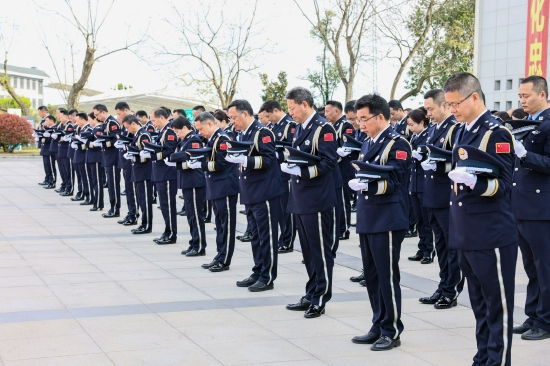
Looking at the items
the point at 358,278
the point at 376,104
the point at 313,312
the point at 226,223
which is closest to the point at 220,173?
the point at 226,223

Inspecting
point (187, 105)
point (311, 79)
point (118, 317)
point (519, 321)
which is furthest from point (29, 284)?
point (187, 105)

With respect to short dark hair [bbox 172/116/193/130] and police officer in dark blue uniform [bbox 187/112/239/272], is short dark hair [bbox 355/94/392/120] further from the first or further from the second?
short dark hair [bbox 172/116/193/130]

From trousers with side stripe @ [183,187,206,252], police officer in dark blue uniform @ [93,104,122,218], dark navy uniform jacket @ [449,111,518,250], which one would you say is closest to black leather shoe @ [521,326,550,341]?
dark navy uniform jacket @ [449,111,518,250]

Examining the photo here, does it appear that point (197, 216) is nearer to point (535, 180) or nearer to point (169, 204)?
point (169, 204)

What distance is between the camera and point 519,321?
6.77 m

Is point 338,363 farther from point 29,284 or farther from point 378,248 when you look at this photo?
point 29,284

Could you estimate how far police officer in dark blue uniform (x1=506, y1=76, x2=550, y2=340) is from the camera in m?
6.25

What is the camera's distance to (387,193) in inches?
230

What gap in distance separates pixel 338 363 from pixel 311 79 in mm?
25683

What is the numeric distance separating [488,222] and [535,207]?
1.73m

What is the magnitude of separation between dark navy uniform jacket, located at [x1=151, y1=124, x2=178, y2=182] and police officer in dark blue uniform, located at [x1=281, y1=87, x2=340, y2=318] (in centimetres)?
462

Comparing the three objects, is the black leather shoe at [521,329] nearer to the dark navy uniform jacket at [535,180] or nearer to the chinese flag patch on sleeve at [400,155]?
the dark navy uniform jacket at [535,180]

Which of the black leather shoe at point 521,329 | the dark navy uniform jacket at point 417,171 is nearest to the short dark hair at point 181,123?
the dark navy uniform jacket at point 417,171

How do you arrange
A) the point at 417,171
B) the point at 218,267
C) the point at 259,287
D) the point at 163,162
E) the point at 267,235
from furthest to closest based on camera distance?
the point at 163,162, the point at 417,171, the point at 218,267, the point at 267,235, the point at 259,287
